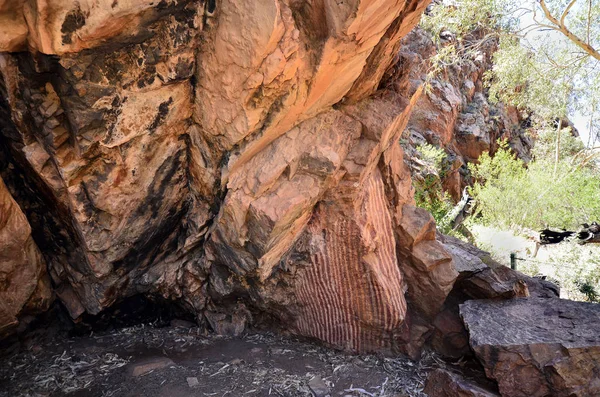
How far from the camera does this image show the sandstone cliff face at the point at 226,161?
2906mm

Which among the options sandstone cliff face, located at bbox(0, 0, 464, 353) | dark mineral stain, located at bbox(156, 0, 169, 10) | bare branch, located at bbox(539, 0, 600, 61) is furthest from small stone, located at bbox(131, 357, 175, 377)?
bare branch, located at bbox(539, 0, 600, 61)

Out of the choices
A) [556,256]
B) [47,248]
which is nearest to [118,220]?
[47,248]

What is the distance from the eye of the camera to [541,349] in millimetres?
3318

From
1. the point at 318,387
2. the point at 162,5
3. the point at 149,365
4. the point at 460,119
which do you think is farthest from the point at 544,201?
the point at 162,5

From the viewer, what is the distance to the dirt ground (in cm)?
334

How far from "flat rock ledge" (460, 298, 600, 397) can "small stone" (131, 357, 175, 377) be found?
2383 millimetres

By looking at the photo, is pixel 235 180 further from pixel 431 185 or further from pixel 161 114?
pixel 431 185

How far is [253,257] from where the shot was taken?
3.72m

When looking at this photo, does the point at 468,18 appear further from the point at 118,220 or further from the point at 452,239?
the point at 118,220

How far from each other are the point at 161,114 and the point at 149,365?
1.92m

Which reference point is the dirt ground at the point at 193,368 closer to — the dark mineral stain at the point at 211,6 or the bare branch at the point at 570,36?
the dark mineral stain at the point at 211,6

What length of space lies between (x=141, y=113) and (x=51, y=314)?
2073mm

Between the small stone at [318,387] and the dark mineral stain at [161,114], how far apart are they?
2249 mm

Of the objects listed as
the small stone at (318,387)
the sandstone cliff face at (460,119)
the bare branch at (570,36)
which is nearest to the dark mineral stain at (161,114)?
the small stone at (318,387)
